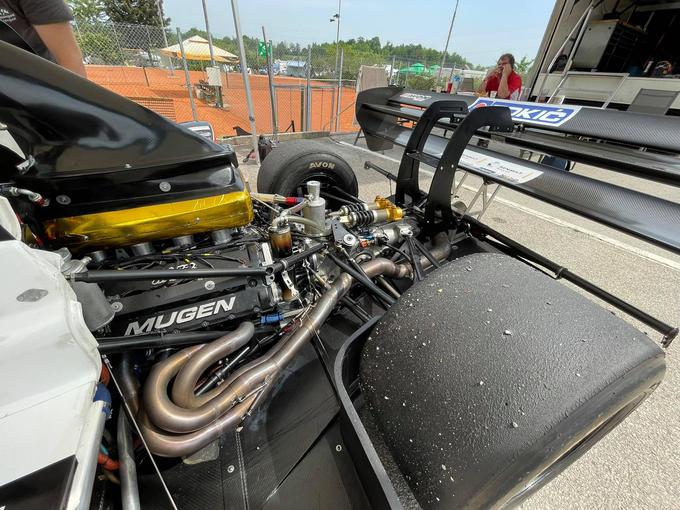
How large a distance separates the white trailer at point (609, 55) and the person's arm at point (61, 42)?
25.0ft

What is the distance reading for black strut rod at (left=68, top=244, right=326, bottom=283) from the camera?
0.85m

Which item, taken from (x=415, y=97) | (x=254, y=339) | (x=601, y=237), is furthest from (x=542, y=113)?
(x=601, y=237)

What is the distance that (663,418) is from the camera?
1642 mm

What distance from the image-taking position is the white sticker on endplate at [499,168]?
1.57 m

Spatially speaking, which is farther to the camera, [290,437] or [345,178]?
[345,178]

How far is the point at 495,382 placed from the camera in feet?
2.56

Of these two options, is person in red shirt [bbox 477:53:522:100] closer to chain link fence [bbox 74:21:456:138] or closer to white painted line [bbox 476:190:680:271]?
white painted line [bbox 476:190:680:271]

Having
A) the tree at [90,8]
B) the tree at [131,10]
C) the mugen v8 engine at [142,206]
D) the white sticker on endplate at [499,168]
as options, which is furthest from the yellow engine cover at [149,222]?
the tree at [131,10]

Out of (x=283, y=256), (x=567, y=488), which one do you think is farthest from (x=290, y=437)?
(x=567, y=488)

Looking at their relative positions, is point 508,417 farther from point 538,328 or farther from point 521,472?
point 538,328

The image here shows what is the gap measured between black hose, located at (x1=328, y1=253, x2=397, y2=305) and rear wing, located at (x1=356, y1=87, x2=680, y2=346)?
2.33ft

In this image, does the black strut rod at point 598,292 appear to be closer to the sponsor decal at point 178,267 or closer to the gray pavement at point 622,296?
the gray pavement at point 622,296

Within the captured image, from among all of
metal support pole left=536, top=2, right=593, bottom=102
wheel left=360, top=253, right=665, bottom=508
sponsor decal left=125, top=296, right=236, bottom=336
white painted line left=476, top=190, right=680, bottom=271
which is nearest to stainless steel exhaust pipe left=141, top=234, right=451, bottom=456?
sponsor decal left=125, top=296, right=236, bottom=336

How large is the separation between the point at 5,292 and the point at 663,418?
2.68 meters
